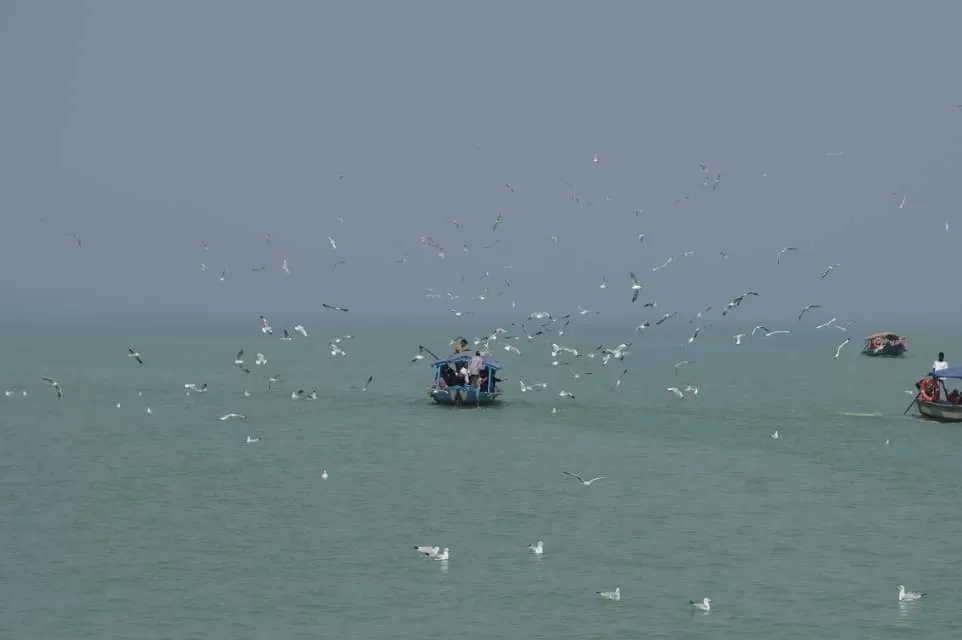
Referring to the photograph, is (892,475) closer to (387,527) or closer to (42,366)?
(387,527)

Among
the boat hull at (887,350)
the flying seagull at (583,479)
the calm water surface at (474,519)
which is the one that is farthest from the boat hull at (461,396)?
the boat hull at (887,350)

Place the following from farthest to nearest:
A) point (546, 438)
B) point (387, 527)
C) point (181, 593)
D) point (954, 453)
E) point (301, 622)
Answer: point (546, 438) → point (954, 453) → point (387, 527) → point (181, 593) → point (301, 622)

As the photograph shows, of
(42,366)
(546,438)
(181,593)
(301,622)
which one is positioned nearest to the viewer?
(301,622)

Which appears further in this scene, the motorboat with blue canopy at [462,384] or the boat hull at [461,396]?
the boat hull at [461,396]

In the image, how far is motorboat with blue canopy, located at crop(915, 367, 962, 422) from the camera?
68125 mm

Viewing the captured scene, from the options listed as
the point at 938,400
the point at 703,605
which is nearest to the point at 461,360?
the point at 938,400

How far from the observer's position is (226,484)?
53969 mm

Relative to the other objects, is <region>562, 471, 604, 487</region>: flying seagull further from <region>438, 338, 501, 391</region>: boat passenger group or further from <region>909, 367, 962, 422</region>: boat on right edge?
<region>909, 367, 962, 422</region>: boat on right edge

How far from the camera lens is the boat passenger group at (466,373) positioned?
76438 millimetres

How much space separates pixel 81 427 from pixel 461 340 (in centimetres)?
1989

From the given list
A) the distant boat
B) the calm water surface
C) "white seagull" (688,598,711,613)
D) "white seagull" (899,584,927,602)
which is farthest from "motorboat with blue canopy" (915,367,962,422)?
the distant boat

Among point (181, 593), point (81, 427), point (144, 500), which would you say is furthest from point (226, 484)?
point (81, 427)

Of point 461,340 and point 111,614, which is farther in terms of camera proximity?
point 461,340

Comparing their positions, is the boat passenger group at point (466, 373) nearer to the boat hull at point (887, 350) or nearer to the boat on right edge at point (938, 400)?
the boat on right edge at point (938, 400)
